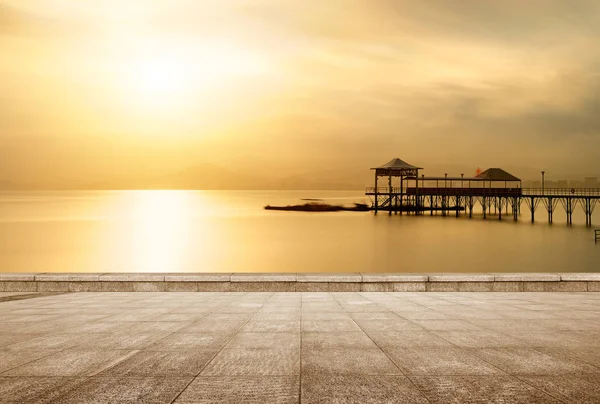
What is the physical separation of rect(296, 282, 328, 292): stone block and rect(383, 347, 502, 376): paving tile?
5.86m

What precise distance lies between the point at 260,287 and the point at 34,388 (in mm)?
7475

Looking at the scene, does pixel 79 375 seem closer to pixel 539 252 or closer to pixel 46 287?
pixel 46 287

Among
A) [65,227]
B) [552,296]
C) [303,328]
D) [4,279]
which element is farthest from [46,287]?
[65,227]

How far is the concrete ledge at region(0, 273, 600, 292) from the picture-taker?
12086 mm

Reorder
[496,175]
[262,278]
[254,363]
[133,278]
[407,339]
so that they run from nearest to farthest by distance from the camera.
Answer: [254,363] → [407,339] → [262,278] → [133,278] → [496,175]

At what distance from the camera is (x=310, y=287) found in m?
12.3

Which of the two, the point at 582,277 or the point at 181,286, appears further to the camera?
the point at 181,286

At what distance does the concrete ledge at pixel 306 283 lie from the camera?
12086 mm

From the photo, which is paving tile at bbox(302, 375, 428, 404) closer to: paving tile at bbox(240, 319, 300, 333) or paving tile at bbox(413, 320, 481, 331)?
paving tile at bbox(240, 319, 300, 333)

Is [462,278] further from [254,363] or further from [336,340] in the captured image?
[254,363]

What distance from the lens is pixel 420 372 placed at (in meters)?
5.43

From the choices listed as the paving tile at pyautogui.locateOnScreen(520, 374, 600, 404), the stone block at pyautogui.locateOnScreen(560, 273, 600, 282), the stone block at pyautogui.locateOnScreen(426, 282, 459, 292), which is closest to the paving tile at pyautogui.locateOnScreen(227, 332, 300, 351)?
the paving tile at pyautogui.locateOnScreen(520, 374, 600, 404)

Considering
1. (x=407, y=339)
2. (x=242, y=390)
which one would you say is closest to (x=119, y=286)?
(x=407, y=339)

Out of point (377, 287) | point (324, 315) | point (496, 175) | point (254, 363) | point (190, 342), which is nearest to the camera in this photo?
point (254, 363)
